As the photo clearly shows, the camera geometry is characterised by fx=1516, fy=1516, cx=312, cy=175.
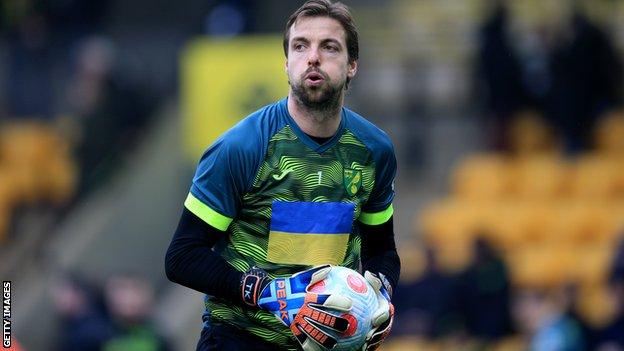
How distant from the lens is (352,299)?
563 centimetres

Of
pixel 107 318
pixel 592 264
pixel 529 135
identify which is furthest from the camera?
pixel 529 135

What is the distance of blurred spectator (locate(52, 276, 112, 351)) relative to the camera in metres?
12.3

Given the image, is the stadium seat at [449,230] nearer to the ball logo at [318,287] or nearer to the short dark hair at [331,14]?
the short dark hair at [331,14]

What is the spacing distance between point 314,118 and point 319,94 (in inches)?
4.6

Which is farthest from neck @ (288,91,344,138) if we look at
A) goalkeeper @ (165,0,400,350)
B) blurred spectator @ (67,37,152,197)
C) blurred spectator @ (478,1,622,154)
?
blurred spectator @ (67,37,152,197)

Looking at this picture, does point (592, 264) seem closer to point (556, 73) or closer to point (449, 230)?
point (449, 230)

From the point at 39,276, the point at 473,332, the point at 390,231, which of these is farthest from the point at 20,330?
the point at 390,231

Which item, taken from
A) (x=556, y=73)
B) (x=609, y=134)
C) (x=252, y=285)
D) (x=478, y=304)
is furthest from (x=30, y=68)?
(x=252, y=285)

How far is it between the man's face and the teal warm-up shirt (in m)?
0.16

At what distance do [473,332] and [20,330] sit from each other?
5.13 m

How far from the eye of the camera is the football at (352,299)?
562 centimetres

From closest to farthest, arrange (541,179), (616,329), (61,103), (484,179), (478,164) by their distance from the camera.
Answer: (616,329) → (541,179) → (484,179) → (478,164) → (61,103)

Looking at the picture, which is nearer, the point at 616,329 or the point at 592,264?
the point at 616,329

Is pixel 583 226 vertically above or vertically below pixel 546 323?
below
